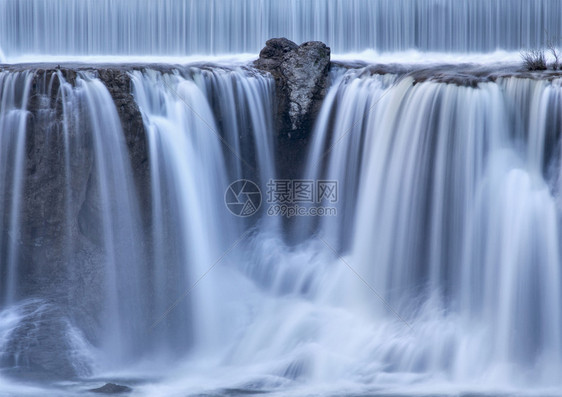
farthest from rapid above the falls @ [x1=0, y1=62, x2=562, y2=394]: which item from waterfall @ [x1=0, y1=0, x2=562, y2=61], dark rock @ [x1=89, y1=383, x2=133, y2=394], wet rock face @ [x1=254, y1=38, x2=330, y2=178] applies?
waterfall @ [x1=0, y1=0, x2=562, y2=61]

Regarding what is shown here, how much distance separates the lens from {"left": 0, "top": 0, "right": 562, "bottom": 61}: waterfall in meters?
15.9

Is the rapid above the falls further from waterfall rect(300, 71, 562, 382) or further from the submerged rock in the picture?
the submerged rock

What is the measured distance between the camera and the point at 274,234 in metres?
13.2

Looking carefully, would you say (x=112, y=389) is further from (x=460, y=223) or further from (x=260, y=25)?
(x=260, y=25)

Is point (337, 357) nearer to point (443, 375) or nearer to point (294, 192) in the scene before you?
point (443, 375)

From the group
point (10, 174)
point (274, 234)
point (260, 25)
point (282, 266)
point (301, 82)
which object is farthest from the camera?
point (260, 25)

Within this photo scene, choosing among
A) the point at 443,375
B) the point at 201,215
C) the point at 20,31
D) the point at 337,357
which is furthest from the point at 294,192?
the point at 20,31

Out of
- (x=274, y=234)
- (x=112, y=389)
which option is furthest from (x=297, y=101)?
(x=112, y=389)

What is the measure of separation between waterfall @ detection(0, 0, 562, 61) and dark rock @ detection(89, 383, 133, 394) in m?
7.44

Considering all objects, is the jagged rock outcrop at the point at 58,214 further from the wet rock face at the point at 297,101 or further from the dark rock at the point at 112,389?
the wet rock face at the point at 297,101

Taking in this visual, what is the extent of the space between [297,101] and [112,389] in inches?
213

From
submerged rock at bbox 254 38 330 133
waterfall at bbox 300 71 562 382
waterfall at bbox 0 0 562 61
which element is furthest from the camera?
waterfall at bbox 0 0 562 61

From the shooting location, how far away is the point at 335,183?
1286 centimetres

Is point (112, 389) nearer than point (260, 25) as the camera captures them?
Yes
